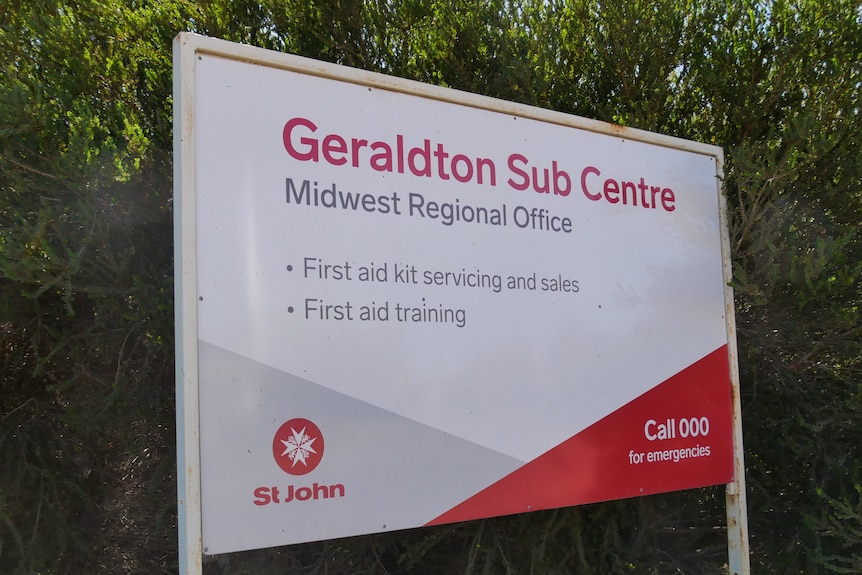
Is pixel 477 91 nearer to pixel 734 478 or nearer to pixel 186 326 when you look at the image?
pixel 734 478

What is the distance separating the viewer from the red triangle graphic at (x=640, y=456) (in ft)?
10.2

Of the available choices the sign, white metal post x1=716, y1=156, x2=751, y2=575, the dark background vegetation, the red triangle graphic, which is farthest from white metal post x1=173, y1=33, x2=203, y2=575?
white metal post x1=716, y1=156, x2=751, y2=575

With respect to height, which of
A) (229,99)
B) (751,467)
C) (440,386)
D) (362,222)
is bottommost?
(751,467)

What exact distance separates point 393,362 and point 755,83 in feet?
10.2

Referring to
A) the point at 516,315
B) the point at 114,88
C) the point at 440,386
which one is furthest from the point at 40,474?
the point at 516,315

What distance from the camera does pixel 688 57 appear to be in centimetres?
477

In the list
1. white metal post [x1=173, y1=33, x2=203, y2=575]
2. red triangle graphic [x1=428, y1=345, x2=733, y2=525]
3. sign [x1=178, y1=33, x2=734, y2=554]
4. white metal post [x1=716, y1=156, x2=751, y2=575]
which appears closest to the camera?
white metal post [x1=173, y1=33, x2=203, y2=575]

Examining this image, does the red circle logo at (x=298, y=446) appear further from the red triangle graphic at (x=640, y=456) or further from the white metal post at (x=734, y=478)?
the white metal post at (x=734, y=478)

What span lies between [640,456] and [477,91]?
2.50 meters

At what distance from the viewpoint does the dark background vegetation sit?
12.4 ft

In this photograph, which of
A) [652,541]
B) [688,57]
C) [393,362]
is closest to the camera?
[393,362]

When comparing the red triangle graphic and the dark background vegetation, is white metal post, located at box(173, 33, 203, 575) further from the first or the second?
the dark background vegetation

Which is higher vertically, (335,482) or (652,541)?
(335,482)

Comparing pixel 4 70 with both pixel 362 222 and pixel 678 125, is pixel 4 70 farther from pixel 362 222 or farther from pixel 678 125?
pixel 678 125
